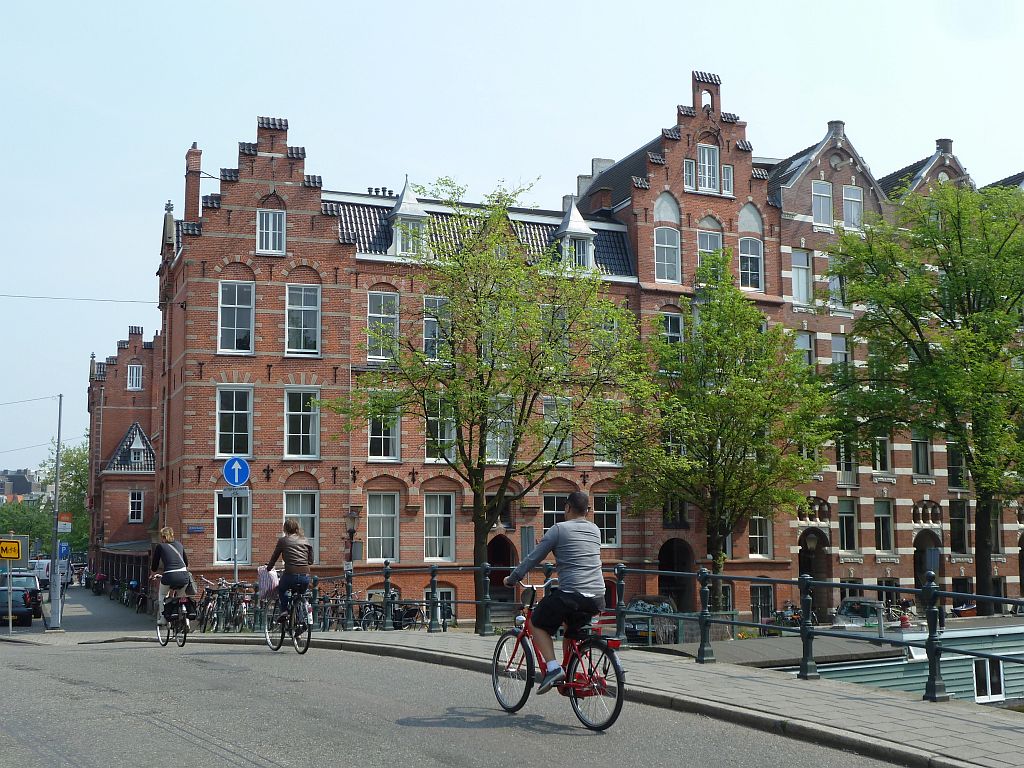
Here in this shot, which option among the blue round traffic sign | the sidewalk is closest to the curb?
the sidewalk

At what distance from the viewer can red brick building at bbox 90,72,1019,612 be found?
115 feet

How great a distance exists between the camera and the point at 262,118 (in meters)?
36.5

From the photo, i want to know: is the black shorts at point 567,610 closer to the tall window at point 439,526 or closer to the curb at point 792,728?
the curb at point 792,728

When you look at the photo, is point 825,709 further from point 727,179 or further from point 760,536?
point 727,179

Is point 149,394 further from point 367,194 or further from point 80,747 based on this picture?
point 80,747

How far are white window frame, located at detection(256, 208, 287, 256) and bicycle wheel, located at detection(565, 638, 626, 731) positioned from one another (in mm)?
28410

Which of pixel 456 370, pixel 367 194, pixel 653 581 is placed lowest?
pixel 653 581

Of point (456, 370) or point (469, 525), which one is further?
point (469, 525)

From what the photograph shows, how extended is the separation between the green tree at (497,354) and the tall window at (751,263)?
11.7m

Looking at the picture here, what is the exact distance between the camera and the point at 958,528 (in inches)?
1750

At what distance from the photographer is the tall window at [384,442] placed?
36531mm

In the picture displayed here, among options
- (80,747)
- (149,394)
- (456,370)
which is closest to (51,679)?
(80,747)

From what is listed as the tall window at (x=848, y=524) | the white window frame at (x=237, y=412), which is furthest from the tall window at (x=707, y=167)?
the white window frame at (x=237, y=412)

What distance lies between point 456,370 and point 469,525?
375 inches
